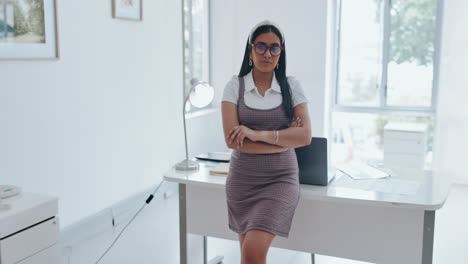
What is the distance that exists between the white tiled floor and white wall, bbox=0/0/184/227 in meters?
0.28

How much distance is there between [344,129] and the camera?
247 inches

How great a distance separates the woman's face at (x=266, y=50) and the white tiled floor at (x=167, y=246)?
153cm

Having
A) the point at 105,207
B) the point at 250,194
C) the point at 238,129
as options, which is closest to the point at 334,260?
the point at 250,194

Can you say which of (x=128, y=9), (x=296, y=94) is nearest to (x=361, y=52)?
(x=128, y=9)

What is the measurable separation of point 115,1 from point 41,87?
104 centimetres

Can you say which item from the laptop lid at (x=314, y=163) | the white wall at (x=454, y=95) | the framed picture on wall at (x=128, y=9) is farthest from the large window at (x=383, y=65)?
the laptop lid at (x=314, y=163)

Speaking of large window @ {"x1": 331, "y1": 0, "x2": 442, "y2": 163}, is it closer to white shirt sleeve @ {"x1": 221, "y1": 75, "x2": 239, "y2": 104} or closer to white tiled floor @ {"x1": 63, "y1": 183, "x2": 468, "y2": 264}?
white tiled floor @ {"x1": 63, "y1": 183, "x2": 468, "y2": 264}

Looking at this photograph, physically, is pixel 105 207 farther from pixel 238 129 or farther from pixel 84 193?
pixel 238 129

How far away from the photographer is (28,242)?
7.24 ft

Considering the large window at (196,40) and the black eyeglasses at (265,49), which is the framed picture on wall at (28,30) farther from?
the large window at (196,40)

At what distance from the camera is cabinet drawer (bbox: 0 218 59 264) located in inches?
82.5

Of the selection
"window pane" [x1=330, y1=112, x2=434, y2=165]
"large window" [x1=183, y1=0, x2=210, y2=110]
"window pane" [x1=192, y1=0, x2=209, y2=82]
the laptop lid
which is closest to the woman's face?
the laptop lid

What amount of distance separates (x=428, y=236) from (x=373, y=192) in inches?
11.8

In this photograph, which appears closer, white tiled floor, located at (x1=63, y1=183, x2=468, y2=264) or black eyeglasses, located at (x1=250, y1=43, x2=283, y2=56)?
black eyeglasses, located at (x1=250, y1=43, x2=283, y2=56)
